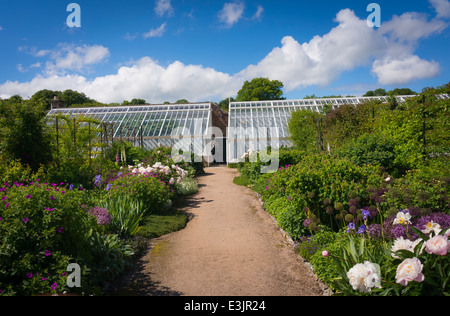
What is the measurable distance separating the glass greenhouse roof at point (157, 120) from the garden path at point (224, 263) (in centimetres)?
1501

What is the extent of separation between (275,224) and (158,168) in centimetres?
431

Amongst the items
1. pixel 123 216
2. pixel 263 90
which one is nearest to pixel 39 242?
pixel 123 216

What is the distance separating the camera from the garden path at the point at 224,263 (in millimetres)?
3928

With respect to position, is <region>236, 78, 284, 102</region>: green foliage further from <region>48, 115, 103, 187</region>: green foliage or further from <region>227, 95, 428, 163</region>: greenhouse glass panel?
<region>48, 115, 103, 187</region>: green foliage

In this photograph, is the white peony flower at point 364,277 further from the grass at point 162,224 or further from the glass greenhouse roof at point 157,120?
the glass greenhouse roof at point 157,120

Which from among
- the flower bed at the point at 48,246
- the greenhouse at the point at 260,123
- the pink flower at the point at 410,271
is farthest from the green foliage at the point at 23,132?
the greenhouse at the point at 260,123

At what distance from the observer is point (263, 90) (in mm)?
41094

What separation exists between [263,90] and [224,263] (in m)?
38.4

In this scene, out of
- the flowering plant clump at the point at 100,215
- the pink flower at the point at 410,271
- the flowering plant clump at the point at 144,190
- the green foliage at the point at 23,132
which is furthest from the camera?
the green foliage at the point at 23,132

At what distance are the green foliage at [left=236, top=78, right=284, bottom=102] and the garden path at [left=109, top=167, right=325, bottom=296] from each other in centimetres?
3467

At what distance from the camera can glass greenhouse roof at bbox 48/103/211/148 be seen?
22016 mm
